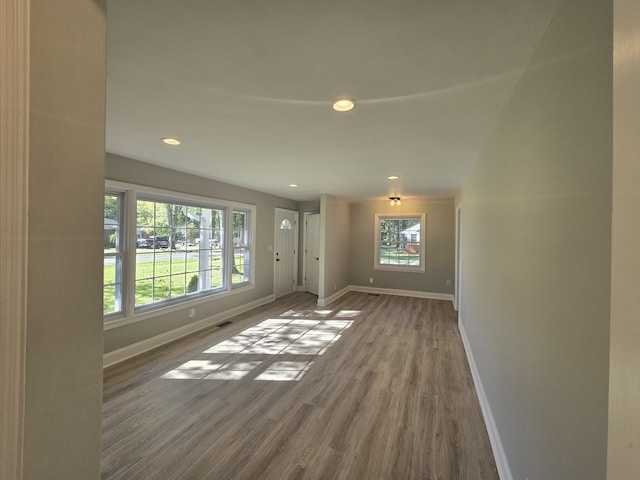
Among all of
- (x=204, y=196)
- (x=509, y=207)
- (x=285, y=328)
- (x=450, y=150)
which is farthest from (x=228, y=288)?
(x=509, y=207)

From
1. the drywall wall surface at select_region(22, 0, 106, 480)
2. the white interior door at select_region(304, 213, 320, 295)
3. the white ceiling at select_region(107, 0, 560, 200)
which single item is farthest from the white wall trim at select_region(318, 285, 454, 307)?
the drywall wall surface at select_region(22, 0, 106, 480)

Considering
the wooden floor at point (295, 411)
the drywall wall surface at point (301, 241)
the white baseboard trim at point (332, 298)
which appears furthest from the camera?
the drywall wall surface at point (301, 241)

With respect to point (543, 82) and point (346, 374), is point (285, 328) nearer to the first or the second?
point (346, 374)

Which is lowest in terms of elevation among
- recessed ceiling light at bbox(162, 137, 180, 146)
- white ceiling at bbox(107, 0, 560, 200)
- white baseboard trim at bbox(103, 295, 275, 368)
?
white baseboard trim at bbox(103, 295, 275, 368)

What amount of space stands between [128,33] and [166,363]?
9.99ft

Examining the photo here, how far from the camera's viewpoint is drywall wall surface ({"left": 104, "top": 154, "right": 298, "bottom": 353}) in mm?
3090

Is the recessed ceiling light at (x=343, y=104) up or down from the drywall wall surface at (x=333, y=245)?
up

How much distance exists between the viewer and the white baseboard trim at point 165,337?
9.84ft

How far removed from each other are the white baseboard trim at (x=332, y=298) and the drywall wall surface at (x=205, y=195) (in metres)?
1.13

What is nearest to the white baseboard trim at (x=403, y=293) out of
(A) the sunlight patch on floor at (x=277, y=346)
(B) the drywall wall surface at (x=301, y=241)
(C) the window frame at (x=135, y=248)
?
(B) the drywall wall surface at (x=301, y=241)

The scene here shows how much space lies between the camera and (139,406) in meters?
2.27

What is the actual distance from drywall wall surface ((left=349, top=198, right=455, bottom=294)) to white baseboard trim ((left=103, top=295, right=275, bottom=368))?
311cm

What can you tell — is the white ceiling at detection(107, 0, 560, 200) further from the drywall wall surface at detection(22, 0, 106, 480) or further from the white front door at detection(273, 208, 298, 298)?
the white front door at detection(273, 208, 298, 298)

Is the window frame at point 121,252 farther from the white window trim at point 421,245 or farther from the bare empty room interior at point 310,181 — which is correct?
the white window trim at point 421,245
